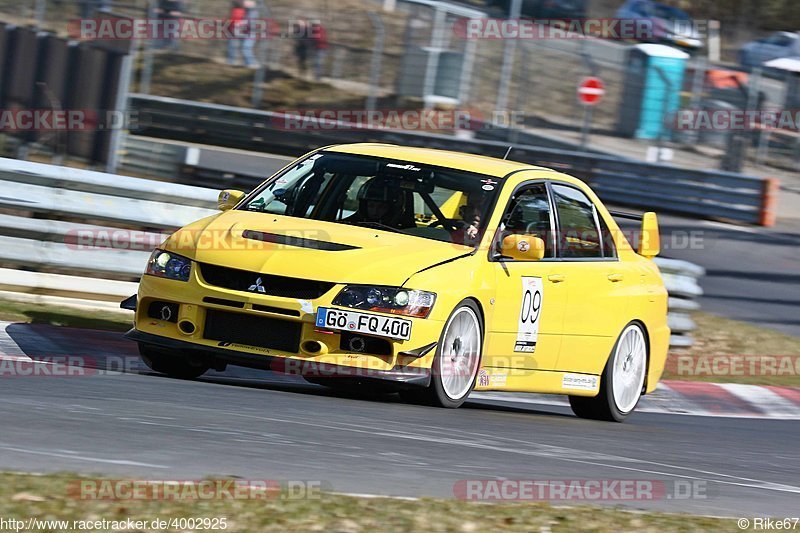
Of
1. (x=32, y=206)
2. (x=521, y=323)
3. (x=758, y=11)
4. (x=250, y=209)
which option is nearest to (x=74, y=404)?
(x=250, y=209)

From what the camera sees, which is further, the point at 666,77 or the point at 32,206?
the point at 666,77

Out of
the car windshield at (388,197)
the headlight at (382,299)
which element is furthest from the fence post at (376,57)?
the headlight at (382,299)

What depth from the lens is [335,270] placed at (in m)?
7.02

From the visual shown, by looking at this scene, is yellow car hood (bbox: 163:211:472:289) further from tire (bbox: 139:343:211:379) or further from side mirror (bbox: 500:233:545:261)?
tire (bbox: 139:343:211:379)

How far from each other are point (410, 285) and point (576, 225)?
2.17m

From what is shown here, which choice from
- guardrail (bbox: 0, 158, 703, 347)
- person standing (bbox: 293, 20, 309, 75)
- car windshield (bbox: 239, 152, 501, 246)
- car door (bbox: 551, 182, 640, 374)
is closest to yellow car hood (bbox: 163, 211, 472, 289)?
car windshield (bbox: 239, 152, 501, 246)

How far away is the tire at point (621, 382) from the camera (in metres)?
9.05

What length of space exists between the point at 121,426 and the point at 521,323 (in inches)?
125

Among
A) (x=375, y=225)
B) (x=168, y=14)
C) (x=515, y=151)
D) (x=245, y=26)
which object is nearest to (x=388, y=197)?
(x=375, y=225)

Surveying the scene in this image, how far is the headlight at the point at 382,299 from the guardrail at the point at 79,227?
140 inches

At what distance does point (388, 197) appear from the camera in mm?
8000

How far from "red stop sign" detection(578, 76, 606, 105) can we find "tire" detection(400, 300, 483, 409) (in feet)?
55.0

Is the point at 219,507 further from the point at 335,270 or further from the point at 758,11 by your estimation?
the point at 758,11

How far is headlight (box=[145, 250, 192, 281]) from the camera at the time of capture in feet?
23.9
